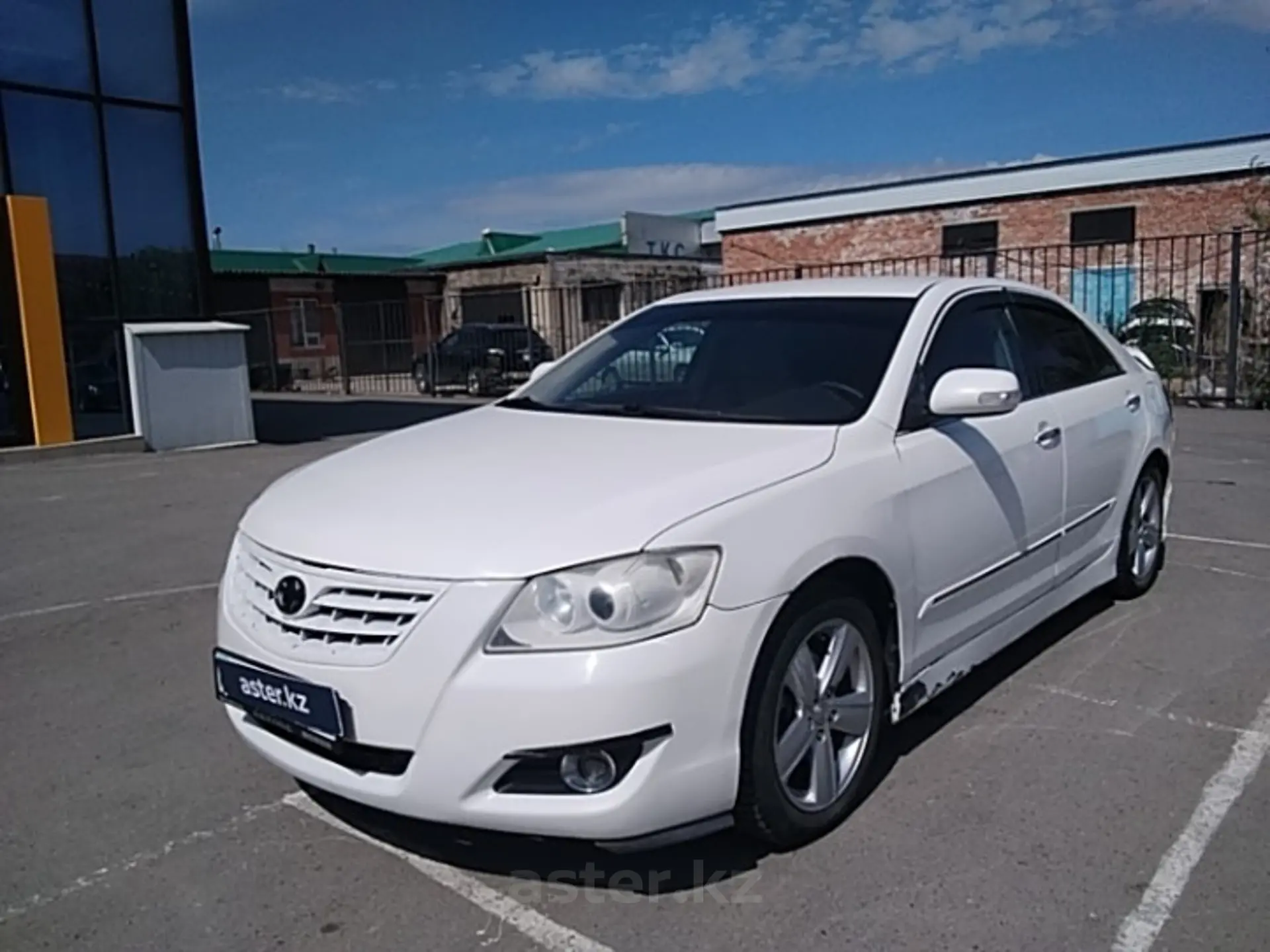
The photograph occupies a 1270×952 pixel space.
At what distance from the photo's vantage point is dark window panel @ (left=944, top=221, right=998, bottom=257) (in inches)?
971

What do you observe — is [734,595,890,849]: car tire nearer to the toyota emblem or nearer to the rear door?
the toyota emblem

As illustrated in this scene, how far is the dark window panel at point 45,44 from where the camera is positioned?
11625mm

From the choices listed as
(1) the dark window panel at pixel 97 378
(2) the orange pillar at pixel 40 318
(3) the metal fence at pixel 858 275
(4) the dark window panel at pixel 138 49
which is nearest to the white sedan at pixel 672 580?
(3) the metal fence at pixel 858 275

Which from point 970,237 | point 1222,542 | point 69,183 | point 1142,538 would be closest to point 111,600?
point 1142,538

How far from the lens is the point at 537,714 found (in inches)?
91.6

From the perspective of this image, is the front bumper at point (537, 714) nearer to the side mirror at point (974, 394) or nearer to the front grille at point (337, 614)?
the front grille at point (337, 614)

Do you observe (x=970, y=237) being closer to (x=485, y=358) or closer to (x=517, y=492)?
(x=485, y=358)

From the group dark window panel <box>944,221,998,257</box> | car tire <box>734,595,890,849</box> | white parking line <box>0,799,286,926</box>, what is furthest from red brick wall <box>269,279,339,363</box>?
car tire <box>734,595,890,849</box>

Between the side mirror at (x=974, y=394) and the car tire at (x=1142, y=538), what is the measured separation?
1.91m

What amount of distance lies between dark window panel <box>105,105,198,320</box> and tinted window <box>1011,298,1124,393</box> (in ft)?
38.4

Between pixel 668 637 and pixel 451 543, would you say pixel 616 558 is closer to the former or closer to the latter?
pixel 668 637

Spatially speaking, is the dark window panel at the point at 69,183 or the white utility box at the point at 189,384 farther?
the white utility box at the point at 189,384

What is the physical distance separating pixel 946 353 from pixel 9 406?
1166 centimetres

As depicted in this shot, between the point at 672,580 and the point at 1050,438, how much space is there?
7.27ft
